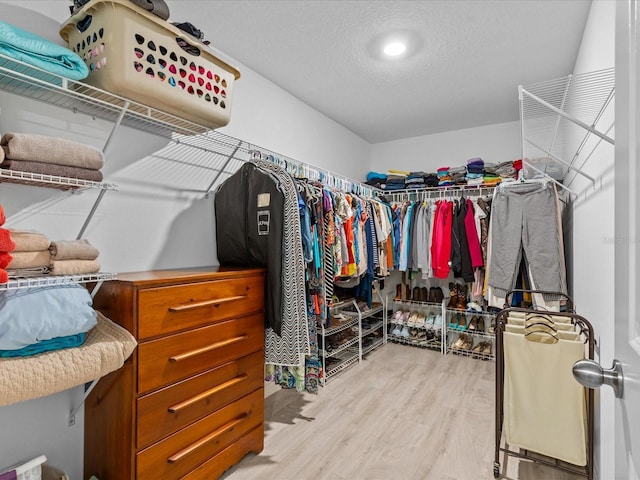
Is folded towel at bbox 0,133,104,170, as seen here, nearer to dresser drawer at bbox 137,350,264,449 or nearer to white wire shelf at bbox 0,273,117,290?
white wire shelf at bbox 0,273,117,290

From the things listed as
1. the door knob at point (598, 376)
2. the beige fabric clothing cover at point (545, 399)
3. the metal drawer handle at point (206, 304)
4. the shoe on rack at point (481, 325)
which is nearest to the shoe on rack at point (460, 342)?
the shoe on rack at point (481, 325)

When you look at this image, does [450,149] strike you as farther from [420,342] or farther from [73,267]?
[73,267]

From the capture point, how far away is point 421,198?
13.5 ft

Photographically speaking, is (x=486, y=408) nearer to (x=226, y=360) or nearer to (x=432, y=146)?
(x=226, y=360)

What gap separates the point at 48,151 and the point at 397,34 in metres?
2.04

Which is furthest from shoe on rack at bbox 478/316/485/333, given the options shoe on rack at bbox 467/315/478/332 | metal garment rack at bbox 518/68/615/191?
metal garment rack at bbox 518/68/615/191

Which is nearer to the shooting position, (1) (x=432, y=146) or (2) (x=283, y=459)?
(2) (x=283, y=459)

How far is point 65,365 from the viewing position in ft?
3.74

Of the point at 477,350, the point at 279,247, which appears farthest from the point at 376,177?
the point at 279,247

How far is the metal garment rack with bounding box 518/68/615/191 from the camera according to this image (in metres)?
1.26

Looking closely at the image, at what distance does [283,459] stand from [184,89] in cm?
197

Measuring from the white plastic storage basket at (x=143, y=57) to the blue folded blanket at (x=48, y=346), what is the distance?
0.97 m

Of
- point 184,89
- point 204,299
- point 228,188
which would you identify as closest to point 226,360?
point 204,299

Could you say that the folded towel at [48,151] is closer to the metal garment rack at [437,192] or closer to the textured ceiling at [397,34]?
the textured ceiling at [397,34]
